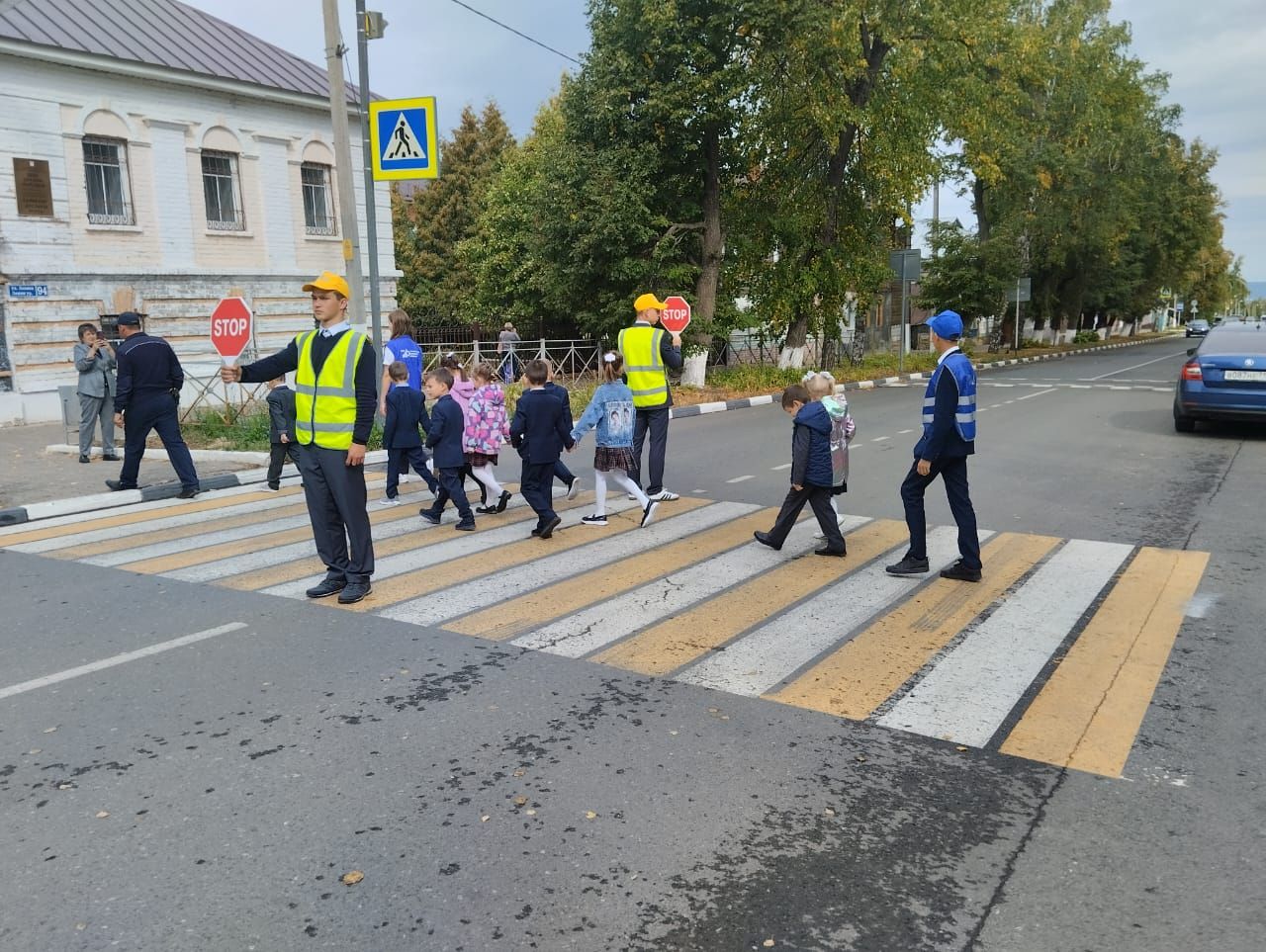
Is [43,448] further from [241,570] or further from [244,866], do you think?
[244,866]

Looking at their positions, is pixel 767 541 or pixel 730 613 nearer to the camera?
pixel 730 613

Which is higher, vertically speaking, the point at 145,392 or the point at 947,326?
the point at 947,326

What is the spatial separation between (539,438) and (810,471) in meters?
2.30

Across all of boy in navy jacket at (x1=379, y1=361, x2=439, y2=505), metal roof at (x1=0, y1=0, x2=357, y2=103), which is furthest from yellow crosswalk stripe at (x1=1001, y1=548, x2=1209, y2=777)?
metal roof at (x1=0, y1=0, x2=357, y2=103)

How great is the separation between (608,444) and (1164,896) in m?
6.11

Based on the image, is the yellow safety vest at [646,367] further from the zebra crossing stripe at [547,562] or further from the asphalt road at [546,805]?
the asphalt road at [546,805]

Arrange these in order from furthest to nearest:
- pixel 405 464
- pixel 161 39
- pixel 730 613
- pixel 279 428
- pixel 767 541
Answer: pixel 161 39, pixel 279 428, pixel 405 464, pixel 767 541, pixel 730 613

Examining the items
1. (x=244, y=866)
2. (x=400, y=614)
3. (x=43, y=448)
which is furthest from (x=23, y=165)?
(x=244, y=866)

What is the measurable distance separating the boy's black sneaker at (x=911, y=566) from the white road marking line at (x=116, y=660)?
4.15m

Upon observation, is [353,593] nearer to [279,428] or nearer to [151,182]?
[279,428]

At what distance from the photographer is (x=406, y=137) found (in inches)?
509

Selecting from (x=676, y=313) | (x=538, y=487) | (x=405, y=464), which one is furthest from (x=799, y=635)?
(x=676, y=313)

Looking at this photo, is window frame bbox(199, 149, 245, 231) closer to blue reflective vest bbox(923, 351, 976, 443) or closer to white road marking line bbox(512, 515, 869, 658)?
white road marking line bbox(512, 515, 869, 658)

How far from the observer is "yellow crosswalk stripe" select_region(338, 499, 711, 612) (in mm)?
6531
